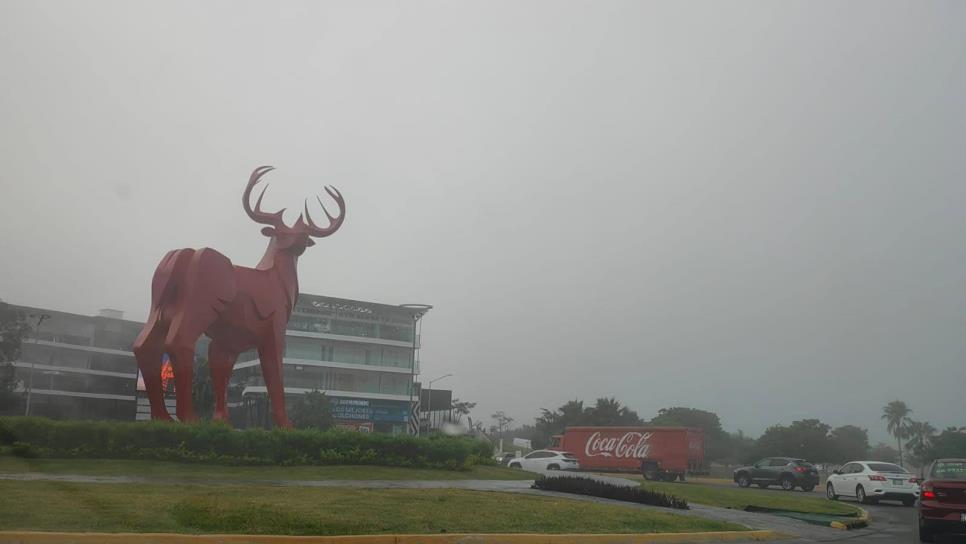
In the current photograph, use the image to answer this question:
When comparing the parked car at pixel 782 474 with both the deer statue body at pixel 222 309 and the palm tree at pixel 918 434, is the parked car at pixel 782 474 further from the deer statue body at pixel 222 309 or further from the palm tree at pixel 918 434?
the palm tree at pixel 918 434

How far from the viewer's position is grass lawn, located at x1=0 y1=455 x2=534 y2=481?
18.7m

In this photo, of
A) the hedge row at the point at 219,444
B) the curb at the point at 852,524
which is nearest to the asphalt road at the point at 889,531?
the curb at the point at 852,524

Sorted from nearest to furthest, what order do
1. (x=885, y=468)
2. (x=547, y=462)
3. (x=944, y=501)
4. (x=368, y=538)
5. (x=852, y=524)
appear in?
(x=368, y=538) → (x=944, y=501) → (x=852, y=524) → (x=885, y=468) → (x=547, y=462)

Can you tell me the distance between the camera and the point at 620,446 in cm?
4050

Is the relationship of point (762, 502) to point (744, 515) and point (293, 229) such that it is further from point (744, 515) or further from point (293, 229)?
point (293, 229)

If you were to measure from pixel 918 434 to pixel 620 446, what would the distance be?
193ft

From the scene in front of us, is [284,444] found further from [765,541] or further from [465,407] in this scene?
[465,407]

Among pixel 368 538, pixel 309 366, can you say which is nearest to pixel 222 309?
pixel 368 538

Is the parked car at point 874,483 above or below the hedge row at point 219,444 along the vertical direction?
below

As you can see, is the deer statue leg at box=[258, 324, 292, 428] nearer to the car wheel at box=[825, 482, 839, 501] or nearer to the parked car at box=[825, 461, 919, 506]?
the car wheel at box=[825, 482, 839, 501]

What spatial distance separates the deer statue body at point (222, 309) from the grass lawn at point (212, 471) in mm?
4055

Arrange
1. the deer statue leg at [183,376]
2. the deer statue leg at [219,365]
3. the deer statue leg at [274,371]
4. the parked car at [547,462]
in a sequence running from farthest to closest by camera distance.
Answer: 1. the parked car at [547,462]
2. the deer statue leg at [274,371]
3. the deer statue leg at [219,365]
4. the deer statue leg at [183,376]

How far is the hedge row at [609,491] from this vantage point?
1800 cm

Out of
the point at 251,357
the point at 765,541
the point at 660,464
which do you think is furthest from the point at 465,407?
the point at 765,541
